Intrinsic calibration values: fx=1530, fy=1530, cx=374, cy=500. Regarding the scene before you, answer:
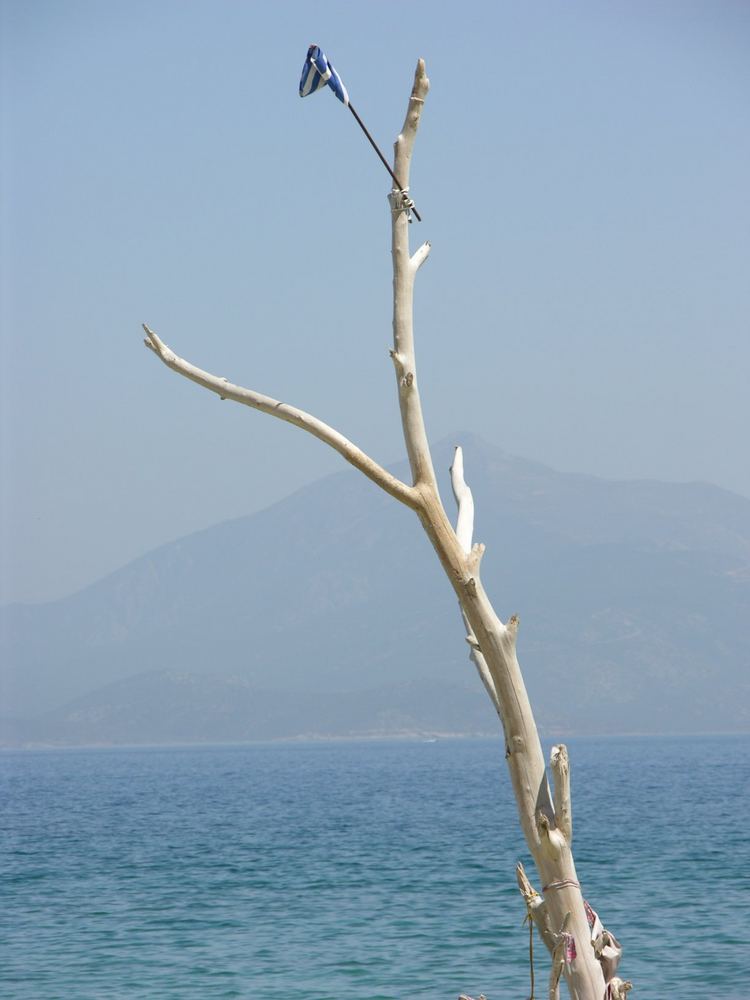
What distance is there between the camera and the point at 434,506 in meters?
9.76

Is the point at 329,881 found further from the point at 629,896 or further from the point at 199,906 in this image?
the point at 629,896

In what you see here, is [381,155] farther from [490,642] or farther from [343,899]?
[343,899]

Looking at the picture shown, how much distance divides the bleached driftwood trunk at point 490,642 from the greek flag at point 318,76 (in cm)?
51

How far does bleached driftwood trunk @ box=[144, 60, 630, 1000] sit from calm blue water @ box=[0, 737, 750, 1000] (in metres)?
10.7

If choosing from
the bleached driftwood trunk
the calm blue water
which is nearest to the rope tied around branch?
the bleached driftwood trunk

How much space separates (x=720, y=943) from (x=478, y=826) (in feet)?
101

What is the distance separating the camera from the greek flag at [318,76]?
964 cm

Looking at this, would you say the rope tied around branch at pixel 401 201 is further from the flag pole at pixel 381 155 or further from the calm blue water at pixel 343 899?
the calm blue water at pixel 343 899

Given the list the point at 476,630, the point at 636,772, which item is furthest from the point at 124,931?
the point at 636,772

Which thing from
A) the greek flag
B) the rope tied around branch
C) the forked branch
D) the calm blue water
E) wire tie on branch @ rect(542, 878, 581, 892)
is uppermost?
the greek flag

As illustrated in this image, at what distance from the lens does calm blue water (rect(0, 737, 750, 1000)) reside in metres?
21.6

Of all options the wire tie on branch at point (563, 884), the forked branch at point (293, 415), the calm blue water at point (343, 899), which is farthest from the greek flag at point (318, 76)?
the calm blue water at point (343, 899)

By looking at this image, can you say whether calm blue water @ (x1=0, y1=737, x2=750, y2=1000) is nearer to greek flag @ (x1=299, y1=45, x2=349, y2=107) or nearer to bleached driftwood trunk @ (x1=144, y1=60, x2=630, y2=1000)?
bleached driftwood trunk @ (x1=144, y1=60, x2=630, y2=1000)

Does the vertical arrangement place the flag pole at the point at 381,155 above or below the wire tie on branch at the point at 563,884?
above
